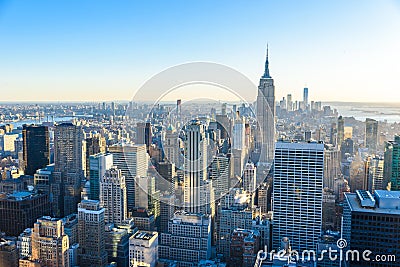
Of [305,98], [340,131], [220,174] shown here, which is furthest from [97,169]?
[340,131]

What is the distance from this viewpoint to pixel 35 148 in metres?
6.97

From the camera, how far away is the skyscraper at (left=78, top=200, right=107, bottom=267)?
13.7 feet

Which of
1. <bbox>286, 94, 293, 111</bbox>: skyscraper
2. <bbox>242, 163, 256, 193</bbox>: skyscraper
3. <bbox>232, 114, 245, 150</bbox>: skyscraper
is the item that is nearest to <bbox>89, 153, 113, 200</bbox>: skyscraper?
<bbox>242, 163, 256, 193</bbox>: skyscraper

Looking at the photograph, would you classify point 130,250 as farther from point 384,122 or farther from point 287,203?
point 384,122

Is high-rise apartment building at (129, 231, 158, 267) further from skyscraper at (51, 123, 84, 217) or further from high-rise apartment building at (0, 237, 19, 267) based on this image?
skyscraper at (51, 123, 84, 217)

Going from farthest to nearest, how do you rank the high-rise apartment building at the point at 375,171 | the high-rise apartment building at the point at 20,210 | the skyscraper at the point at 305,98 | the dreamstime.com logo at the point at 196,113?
the high-rise apartment building at the point at 20,210 → the high-rise apartment building at the point at 375,171 → the skyscraper at the point at 305,98 → the dreamstime.com logo at the point at 196,113

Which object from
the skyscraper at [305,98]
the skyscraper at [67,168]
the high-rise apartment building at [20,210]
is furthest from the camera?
the skyscraper at [67,168]

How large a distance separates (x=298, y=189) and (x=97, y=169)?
10.1ft

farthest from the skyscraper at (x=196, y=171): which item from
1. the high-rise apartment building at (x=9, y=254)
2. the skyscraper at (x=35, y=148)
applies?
the skyscraper at (x=35, y=148)

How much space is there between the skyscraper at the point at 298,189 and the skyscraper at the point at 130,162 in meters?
1.68

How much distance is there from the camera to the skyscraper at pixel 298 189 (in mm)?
4547

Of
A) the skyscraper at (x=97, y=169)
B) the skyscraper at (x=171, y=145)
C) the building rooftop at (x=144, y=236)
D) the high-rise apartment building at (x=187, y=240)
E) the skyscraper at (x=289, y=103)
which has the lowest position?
the high-rise apartment building at (x=187, y=240)

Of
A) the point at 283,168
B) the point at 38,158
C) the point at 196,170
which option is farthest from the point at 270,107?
the point at 38,158

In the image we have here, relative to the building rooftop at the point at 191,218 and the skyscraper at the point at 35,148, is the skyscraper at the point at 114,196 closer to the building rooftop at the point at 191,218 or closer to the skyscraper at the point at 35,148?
the building rooftop at the point at 191,218
